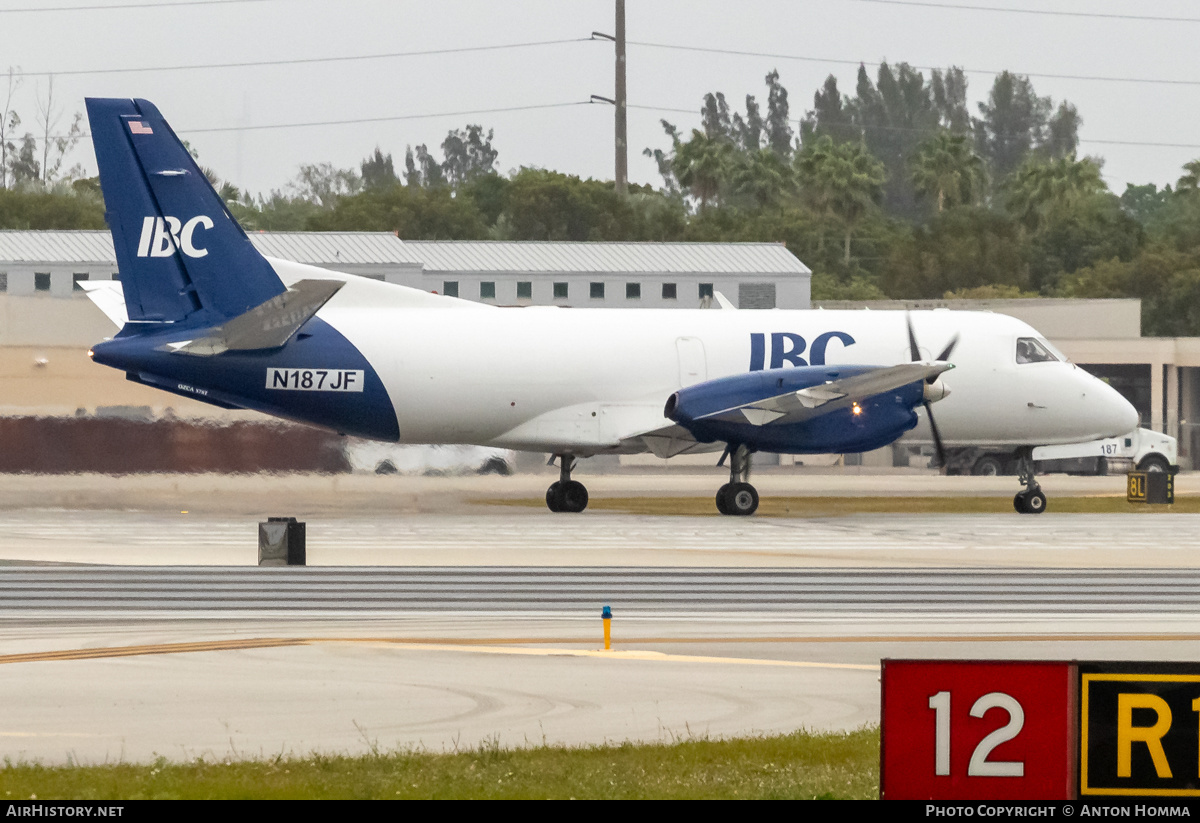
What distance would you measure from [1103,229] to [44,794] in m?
111

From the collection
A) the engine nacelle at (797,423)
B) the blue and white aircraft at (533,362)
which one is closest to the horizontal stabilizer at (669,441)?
the blue and white aircraft at (533,362)

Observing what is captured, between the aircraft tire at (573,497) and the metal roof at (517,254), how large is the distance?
141 feet

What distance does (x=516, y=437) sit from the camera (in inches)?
1442

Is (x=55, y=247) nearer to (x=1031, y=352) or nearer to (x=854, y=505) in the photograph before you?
(x=854, y=505)

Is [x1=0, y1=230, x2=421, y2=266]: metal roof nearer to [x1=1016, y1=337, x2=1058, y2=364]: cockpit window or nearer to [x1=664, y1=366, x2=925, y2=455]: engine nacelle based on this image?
[x1=1016, y1=337, x2=1058, y2=364]: cockpit window

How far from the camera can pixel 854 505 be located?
1635 inches

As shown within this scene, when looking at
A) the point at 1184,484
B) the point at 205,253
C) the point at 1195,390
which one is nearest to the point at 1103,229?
the point at 1195,390

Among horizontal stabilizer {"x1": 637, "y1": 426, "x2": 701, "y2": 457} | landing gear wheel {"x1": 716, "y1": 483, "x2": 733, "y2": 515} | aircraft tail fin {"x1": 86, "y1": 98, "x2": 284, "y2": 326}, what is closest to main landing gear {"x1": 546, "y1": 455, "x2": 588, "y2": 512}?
horizontal stabilizer {"x1": 637, "y1": 426, "x2": 701, "y2": 457}

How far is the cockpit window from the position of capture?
39.2 metres

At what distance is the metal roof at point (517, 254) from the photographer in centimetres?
7975

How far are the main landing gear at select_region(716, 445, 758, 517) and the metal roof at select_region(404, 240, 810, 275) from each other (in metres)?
50.4

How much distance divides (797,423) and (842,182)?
103 metres

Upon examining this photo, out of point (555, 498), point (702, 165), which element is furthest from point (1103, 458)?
point (702, 165)
